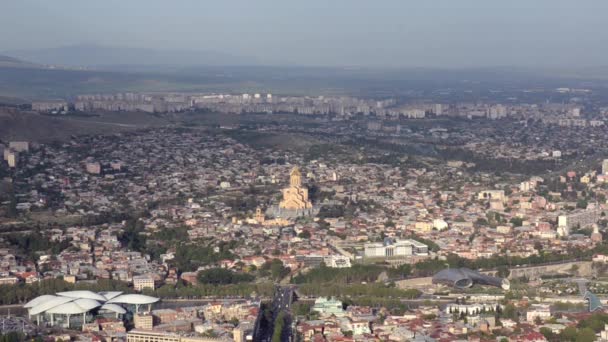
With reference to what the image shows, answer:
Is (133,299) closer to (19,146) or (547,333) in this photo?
(547,333)

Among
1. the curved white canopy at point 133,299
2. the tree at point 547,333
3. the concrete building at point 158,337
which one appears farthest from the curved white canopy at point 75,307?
the tree at point 547,333

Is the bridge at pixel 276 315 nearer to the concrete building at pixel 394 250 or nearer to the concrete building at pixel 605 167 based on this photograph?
the concrete building at pixel 394 250

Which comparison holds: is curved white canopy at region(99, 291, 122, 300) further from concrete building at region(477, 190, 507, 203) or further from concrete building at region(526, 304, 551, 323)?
concrete building at region(477, 190, 507, 203)

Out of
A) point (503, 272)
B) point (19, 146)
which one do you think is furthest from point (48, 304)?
point (19, 146)

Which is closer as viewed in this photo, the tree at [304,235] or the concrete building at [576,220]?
the tree at [304,235]

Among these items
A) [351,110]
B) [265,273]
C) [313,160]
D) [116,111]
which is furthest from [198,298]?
[351,110]

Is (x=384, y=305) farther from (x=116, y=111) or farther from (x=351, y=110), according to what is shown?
(x=351, y=110)
